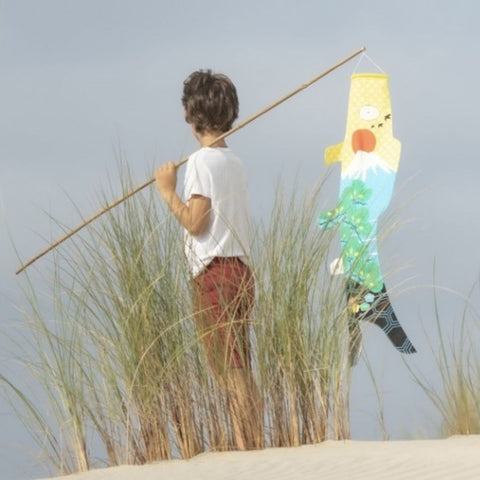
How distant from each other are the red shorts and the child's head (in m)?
0.67

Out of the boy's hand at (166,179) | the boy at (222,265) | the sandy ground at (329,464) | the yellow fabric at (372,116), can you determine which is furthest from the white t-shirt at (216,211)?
the yellow fabric at (372,116)

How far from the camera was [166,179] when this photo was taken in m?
4.78

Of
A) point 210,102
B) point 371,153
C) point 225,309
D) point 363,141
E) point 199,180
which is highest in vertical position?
point 363,141

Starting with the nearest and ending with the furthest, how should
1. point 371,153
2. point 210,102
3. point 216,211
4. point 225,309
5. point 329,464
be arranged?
point 329,464
point 225,309
point 216,211
point 210,102
point 371,153

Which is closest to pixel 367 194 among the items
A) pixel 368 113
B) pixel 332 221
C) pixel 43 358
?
pixel 368 113

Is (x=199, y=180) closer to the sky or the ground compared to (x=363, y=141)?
closer to the ground

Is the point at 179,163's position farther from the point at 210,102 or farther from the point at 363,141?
the point at 363,141

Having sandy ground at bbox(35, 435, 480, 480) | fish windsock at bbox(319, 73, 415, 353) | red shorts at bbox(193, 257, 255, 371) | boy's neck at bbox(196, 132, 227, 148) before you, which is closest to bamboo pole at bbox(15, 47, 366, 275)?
boy's neck at bbox(196, 132, 227, 148)

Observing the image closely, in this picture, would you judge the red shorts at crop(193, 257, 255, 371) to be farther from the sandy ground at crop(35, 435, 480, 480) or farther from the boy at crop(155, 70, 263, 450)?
the sandy ground at crop(35, 435, 480, 480)

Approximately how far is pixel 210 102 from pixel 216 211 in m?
0.54

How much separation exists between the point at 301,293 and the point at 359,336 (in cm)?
36

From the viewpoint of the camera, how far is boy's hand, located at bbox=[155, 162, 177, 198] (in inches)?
188

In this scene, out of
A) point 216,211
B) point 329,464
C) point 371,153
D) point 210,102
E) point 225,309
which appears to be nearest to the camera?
point 329,464

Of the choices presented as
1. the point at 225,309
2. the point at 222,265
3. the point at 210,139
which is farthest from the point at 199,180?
the point at 225,309
